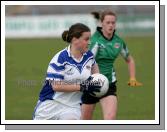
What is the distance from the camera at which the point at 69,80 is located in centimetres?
780

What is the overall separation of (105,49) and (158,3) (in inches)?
40.3

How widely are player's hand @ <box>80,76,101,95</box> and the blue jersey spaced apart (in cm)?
6

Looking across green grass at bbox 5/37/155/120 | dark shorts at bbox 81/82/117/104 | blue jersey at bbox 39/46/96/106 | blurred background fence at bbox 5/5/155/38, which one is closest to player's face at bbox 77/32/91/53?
blue jersey at bbox 39/46/96/106

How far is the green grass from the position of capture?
11.7 meters

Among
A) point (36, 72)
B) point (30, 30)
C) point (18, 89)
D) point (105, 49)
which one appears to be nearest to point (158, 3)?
point (105, 49)

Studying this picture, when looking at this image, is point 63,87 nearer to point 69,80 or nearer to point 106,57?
point 69,80

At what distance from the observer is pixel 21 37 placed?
32750mm

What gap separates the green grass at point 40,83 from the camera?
11734mm

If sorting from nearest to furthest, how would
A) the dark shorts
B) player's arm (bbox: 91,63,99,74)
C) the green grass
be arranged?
player's arm (bbox: 91,63,99,74) < the dark shorts < the green grass

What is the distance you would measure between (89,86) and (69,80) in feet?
1.05

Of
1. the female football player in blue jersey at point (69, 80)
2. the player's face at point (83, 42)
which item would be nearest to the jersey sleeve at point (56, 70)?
the female football player in blue jersey at point (69, 80)

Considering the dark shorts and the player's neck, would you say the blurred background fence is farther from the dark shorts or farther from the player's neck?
the player's neck

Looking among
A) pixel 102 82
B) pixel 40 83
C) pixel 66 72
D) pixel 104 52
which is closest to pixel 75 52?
pixel 66 72

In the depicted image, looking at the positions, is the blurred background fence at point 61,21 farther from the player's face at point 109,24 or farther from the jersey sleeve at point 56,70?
the jersey sleeve at point 56,70
